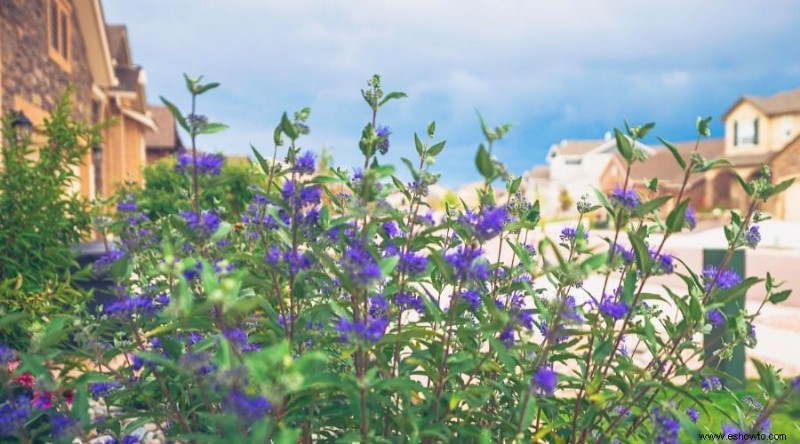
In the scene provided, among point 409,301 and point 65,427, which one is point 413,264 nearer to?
point 409,301

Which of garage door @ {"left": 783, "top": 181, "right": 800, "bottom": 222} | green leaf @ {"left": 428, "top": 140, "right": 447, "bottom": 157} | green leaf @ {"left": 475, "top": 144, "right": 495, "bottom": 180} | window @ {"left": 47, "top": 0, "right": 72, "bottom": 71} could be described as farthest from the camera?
garage door @ {"left": 783, "top": 181, "right": 800, "bottom": 222}

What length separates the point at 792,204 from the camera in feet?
107

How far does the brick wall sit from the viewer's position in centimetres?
886

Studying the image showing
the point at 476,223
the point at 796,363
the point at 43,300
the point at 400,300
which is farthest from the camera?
the point at 796,363

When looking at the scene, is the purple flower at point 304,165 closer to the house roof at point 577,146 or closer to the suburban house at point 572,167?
the suburban house at point 572,167

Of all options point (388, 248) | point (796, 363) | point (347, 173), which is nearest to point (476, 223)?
point (388, 248)

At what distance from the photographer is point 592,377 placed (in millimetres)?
2232

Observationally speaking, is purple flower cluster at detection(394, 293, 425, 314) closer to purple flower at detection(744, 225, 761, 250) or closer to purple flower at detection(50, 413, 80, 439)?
purple flower at detection(50, 413, 80, 439)

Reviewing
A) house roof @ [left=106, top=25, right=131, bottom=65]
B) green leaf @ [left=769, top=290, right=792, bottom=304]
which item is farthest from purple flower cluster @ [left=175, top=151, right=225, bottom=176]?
house roof @ [left=106, top=25, right=131, bottom=65]

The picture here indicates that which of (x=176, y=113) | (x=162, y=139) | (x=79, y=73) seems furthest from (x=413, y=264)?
(x=162, y=139)

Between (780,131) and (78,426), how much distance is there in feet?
138

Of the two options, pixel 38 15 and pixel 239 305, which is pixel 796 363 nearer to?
pixel 239 305

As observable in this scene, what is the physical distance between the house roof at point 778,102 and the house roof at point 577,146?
18.1 metres

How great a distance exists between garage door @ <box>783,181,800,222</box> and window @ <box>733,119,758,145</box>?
6.12 meters
